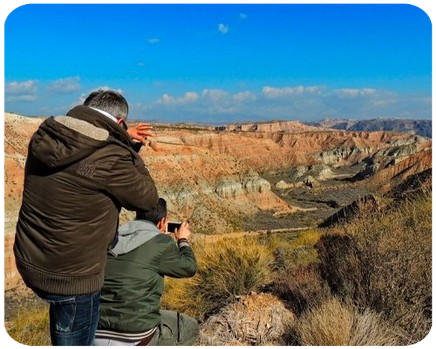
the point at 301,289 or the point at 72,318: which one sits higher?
the point at 72,318

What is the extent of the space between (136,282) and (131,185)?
3.10 feet

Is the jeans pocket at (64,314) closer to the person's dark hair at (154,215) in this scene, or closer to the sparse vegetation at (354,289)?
the person's dark hair at (154,215)

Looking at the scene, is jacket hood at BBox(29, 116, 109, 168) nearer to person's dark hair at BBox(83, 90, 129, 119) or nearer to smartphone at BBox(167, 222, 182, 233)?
person's dark hair at BBox(83, 90, 129, 119)

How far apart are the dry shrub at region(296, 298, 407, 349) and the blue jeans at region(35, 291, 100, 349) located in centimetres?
234

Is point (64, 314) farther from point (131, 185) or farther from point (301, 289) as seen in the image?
point (301, 289)

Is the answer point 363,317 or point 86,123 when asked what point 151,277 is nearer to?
point 86,123

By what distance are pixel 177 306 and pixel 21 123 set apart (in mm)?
44495

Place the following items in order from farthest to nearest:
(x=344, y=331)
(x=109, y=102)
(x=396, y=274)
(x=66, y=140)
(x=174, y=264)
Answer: (x=396, y=274) → (x=344, y=331) → (x=174, y=264) → (x=109, y=102) → (x=66, y=140)

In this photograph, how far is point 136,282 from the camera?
3.12 meters

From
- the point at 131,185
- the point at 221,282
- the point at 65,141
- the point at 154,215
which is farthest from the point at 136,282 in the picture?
the point at 221,282

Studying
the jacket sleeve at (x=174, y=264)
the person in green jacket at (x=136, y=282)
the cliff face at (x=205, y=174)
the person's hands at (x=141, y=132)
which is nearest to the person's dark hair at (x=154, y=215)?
the person in green jacket at (x=136, y=282)

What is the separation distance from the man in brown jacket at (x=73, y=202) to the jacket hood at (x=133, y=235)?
0.54 m

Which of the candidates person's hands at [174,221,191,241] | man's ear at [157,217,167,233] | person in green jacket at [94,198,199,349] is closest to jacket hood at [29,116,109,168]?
person in green jacket at [94,198,199,349]

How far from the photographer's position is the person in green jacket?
3.11 metres
